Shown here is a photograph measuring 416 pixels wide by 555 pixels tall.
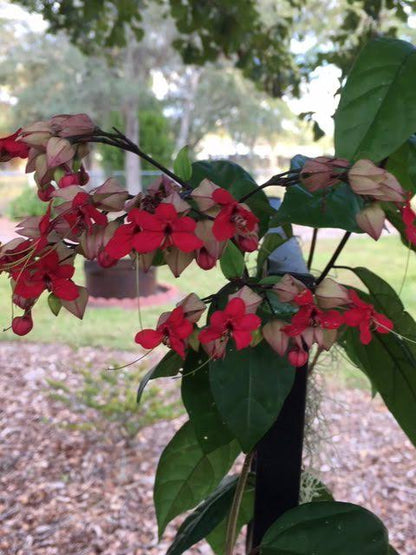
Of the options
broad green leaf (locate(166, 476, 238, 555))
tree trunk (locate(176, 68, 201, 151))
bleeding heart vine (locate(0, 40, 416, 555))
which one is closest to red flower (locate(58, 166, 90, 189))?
bleeding heart vine (locate(0, 40, 416, 555))

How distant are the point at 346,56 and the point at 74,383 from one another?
5.23 feet

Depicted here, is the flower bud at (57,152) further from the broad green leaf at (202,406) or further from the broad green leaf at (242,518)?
the broad green leaf at (242,518)

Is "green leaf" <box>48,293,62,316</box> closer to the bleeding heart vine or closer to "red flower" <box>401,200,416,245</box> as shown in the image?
the bleeding heart vine

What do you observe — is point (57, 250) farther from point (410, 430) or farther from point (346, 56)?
point (346, 56)

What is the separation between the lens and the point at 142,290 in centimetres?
366

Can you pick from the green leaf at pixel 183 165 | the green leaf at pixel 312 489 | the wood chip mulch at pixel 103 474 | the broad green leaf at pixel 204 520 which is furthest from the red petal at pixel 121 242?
the wood chip mulch at pixel 103 474

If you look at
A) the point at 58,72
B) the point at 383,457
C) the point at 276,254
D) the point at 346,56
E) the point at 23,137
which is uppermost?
the point at 58,72

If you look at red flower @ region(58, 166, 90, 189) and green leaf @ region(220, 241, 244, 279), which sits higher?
red flower @ region(58, 166, 90, 189)

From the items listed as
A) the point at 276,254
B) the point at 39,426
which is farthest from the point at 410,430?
the point at 39,426

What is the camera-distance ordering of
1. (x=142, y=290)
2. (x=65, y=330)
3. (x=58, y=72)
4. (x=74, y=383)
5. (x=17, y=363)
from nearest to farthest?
(x=74, y=383) → (x=17, y=363) → (x=65, y=330) → (x=142, y=290) → (x=58, y=72)

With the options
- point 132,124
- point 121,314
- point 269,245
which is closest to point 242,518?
point 269,245

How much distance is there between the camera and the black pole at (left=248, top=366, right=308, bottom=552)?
459 mm

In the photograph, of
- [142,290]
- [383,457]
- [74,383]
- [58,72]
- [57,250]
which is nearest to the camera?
[57,250]

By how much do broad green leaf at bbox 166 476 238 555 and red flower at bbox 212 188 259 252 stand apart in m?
0.32
